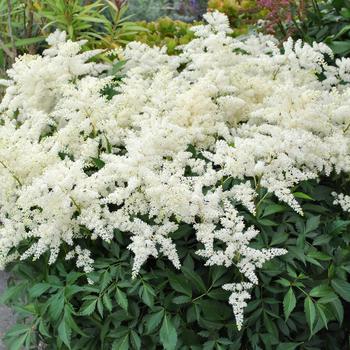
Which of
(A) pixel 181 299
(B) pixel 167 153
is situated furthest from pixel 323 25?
(A) pixel 181 299

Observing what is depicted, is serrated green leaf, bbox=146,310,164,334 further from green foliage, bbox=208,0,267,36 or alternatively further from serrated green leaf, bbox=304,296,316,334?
green foliage, bbox=208,0,267,36

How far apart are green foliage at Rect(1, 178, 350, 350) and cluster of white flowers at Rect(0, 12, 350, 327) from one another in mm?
93

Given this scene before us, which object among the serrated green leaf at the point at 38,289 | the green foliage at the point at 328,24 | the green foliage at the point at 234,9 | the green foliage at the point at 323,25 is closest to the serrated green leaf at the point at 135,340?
the serrated green leaf at the point at 38,289

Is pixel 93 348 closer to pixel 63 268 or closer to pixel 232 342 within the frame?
pixel 63 268

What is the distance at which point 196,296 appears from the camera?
2.43 metres

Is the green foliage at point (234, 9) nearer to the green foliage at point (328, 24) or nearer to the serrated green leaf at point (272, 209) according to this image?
the green foliage at point (328, 24)

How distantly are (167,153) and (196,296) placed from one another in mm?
630

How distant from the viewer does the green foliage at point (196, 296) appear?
90.7 inches

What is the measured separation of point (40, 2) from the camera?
5.04 metres

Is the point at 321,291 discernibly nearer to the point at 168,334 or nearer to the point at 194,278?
the point at 194,278

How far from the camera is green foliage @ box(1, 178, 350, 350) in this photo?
2303 millimetres

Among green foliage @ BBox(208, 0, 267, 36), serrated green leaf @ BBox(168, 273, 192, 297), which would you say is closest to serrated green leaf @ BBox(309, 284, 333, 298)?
serrated green leaf @ BBox(168, 273, 192, 297)

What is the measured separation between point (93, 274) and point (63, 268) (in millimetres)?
190

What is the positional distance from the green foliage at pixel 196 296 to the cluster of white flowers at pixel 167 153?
0.31 feet
